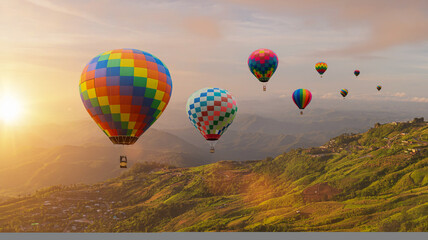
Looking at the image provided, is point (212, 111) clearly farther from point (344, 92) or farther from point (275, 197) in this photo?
point (344, 92)

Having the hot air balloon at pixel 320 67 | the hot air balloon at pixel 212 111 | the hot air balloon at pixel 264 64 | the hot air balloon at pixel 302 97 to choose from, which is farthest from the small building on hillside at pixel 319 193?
the hot air balloon at pixel 212 111

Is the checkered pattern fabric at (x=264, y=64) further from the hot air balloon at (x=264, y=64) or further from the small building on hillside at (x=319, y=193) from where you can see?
the small building on hillside at (x=319, y=193)

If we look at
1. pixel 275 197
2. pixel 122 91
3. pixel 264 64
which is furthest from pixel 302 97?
pixel 122 91

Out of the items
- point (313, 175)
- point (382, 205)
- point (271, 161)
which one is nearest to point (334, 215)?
point (382, 205)

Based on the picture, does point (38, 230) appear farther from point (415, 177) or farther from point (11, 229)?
point (415, 177)

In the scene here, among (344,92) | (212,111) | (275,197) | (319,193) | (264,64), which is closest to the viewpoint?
(212,111)

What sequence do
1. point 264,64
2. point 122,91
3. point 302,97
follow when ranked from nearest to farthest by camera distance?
point 122,91
point 264,64
point 302,97

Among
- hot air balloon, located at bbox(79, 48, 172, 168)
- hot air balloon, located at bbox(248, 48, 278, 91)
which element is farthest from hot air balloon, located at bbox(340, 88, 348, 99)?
hot air balloon, located at bbox(79, 48, 172, 168)
